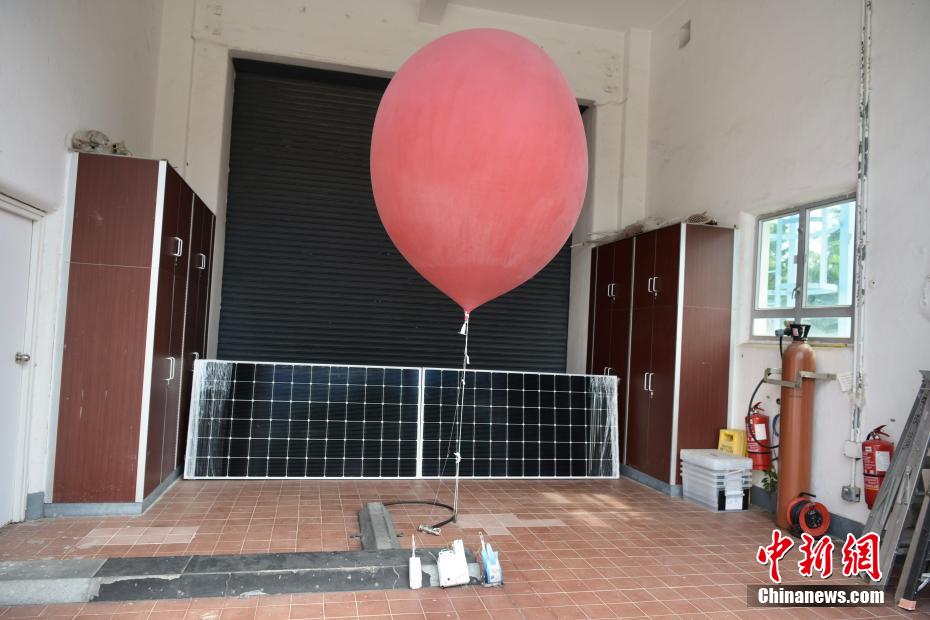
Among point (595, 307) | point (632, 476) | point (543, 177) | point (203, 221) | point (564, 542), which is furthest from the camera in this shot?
point (595, 307)

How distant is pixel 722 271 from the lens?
17.8ft

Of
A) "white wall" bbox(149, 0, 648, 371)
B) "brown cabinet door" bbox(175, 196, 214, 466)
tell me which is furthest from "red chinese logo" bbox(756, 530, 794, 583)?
"brown cabinet door" bbox(175, 196, 214, 466)

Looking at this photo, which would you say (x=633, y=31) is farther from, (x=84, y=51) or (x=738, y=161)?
(x=84, y=51)

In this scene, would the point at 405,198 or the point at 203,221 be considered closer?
the point at 405,198

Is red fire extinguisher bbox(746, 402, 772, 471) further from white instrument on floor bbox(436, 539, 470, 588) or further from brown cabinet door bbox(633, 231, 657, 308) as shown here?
white instrument on floor bbox(436, 539, 470, 588)

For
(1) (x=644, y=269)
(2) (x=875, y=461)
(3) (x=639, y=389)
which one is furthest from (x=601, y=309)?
(2) (x=875, y=461)

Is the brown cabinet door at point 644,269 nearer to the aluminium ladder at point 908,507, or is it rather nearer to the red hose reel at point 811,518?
the red hose reel at point 811,518

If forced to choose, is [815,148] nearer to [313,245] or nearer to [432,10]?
[432,10]

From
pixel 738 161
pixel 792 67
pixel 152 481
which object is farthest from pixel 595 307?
pixel 152 481

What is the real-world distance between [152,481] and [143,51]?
12.4 feet

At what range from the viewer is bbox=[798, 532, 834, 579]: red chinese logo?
361 centimetres

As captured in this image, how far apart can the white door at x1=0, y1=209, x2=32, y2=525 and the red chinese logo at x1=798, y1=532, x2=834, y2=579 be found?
4.82m

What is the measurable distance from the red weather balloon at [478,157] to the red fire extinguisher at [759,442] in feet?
9.94

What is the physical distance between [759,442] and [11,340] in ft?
17.6
